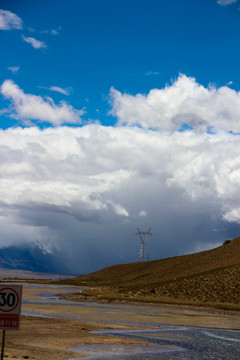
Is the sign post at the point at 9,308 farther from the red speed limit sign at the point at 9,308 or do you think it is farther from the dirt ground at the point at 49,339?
the dirt ground at the point at 49,339

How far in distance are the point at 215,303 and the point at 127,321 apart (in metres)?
39.9

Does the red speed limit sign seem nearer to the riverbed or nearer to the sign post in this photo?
the sign post

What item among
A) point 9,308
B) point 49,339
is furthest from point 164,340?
point 9,308

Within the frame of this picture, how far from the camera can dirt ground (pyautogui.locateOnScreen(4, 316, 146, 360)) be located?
27.1 metres

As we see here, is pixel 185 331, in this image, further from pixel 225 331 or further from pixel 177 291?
pixel 177 291

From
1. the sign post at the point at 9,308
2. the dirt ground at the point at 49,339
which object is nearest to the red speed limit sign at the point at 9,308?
the sign post at the point at 9,308

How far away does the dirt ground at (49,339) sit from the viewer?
2712cm

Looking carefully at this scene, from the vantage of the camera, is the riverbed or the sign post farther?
the riverbed

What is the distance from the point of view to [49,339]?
34.9 meters

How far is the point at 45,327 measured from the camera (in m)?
42.3

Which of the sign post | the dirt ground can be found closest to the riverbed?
the dirt ground

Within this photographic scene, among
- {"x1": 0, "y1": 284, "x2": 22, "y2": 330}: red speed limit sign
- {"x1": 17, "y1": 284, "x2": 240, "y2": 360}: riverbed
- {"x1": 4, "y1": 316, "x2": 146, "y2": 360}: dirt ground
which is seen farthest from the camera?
{"x1": 17, "y1": 284, "x2": 240, "y2": 360}: riverbed

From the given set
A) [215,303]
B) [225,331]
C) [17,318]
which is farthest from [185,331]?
[215,303]

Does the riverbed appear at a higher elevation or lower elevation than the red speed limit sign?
lower
